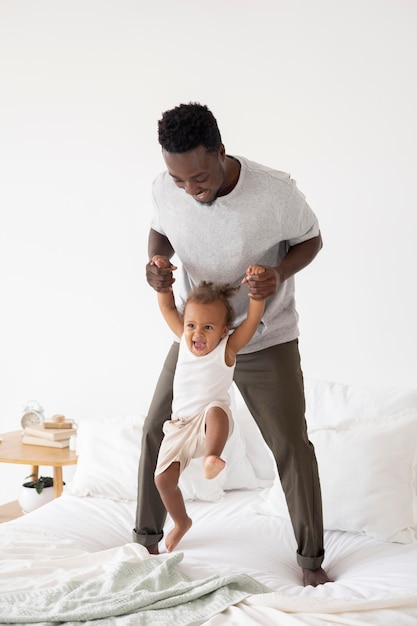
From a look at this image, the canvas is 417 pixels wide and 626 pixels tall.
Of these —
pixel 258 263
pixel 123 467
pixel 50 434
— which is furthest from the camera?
pixel 50 434

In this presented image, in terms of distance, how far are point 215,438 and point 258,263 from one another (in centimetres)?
52

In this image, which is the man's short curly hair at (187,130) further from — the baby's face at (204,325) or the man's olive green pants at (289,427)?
the man's olive green pants at (289,427)

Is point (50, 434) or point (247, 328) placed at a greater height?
point (247, 328)

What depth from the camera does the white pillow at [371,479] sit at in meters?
2.54

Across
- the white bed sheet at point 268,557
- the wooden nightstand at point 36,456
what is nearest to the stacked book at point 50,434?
the wooden nightstand at point 36,456

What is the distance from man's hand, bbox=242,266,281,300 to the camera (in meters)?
1.99

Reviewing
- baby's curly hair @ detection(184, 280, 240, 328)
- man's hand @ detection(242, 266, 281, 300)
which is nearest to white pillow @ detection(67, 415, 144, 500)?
baby's curly hair @ detection(184, 280, 240, 328)

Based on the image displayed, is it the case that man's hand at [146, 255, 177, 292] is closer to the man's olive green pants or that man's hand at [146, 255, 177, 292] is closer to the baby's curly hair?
the baby's curly hair

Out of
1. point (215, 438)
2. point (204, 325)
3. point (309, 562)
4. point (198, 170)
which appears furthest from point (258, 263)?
point (309, 562)

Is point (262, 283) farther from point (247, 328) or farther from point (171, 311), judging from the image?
point (171, 311)

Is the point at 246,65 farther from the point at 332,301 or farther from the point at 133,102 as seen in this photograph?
the point at 332,301

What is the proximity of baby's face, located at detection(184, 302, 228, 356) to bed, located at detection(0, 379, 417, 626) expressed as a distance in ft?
1.87

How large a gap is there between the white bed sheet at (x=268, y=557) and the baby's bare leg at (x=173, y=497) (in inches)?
4.2

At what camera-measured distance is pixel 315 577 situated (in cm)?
225
